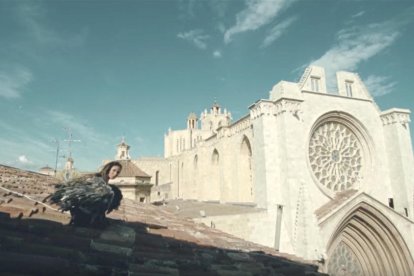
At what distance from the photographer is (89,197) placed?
4.90m

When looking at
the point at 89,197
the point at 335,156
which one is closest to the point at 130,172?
the point at 335,156

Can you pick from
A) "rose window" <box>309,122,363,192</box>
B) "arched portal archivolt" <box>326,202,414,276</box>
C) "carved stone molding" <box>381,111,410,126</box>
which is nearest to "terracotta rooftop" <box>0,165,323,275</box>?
"arched portal archivolt" <box>326,202,414,276</box>

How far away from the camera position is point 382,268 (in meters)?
22.5

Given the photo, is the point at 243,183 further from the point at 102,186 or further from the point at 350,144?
the point at 102,186

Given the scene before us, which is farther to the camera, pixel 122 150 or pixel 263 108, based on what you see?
pixel 122 150

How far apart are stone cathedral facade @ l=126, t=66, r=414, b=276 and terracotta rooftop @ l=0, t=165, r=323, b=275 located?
516 inches

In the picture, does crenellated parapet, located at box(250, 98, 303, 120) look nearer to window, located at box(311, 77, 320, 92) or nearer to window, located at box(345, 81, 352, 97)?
window, located at box(311, 77, 320, 92)

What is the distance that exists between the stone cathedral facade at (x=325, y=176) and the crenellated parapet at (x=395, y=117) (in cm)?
8

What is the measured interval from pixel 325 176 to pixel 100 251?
2223 centimetres

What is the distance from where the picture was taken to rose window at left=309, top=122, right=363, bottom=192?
24125 millimetres

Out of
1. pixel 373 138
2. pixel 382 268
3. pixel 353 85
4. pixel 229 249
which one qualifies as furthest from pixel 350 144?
pixel 229 249

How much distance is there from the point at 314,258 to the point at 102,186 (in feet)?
50.9

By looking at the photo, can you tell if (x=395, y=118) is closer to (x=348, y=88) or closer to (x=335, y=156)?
(x=348, y=88)

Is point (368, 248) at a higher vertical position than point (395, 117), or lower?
lower
